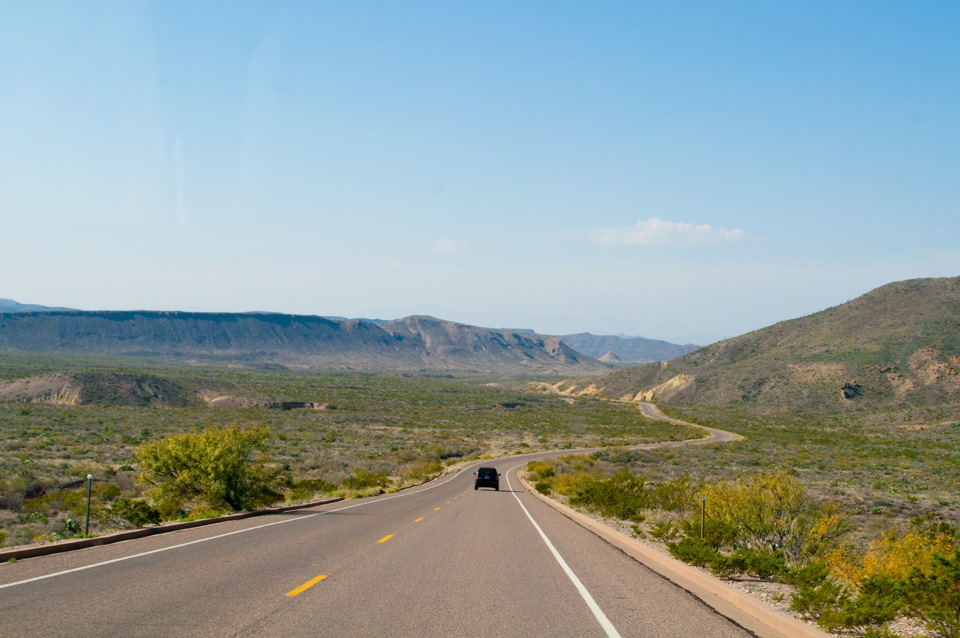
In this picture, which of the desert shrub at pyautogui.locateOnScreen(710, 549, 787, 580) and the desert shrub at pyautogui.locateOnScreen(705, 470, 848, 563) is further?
the desert shrub at pyautogui.locateOnScreen(705, 470, 848, 563)

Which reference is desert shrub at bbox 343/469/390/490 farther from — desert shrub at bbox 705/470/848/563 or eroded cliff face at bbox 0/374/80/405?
eroded cliff face at bbox 0/374/80/405

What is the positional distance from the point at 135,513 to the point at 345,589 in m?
9.08

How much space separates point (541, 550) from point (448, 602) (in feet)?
18.4

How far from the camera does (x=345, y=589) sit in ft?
30.1

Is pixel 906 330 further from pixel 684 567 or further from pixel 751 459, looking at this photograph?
pixel 684 567

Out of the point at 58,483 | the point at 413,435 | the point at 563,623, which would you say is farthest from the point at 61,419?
the point at 563,623

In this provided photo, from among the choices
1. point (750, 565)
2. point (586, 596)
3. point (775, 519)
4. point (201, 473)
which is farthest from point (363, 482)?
point (586, 596)

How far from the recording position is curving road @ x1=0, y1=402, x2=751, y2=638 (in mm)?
7270

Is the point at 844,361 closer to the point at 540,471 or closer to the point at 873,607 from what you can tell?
the point at 540,471

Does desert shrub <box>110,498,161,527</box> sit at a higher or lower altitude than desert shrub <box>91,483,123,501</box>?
higher

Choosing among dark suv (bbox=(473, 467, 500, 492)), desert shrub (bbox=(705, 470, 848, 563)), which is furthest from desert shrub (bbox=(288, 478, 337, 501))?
desert shrub (bbox=(705, 470, 848, 563))

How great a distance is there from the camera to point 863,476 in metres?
41.7

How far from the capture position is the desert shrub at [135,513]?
1584 cm

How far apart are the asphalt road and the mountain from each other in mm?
99858
